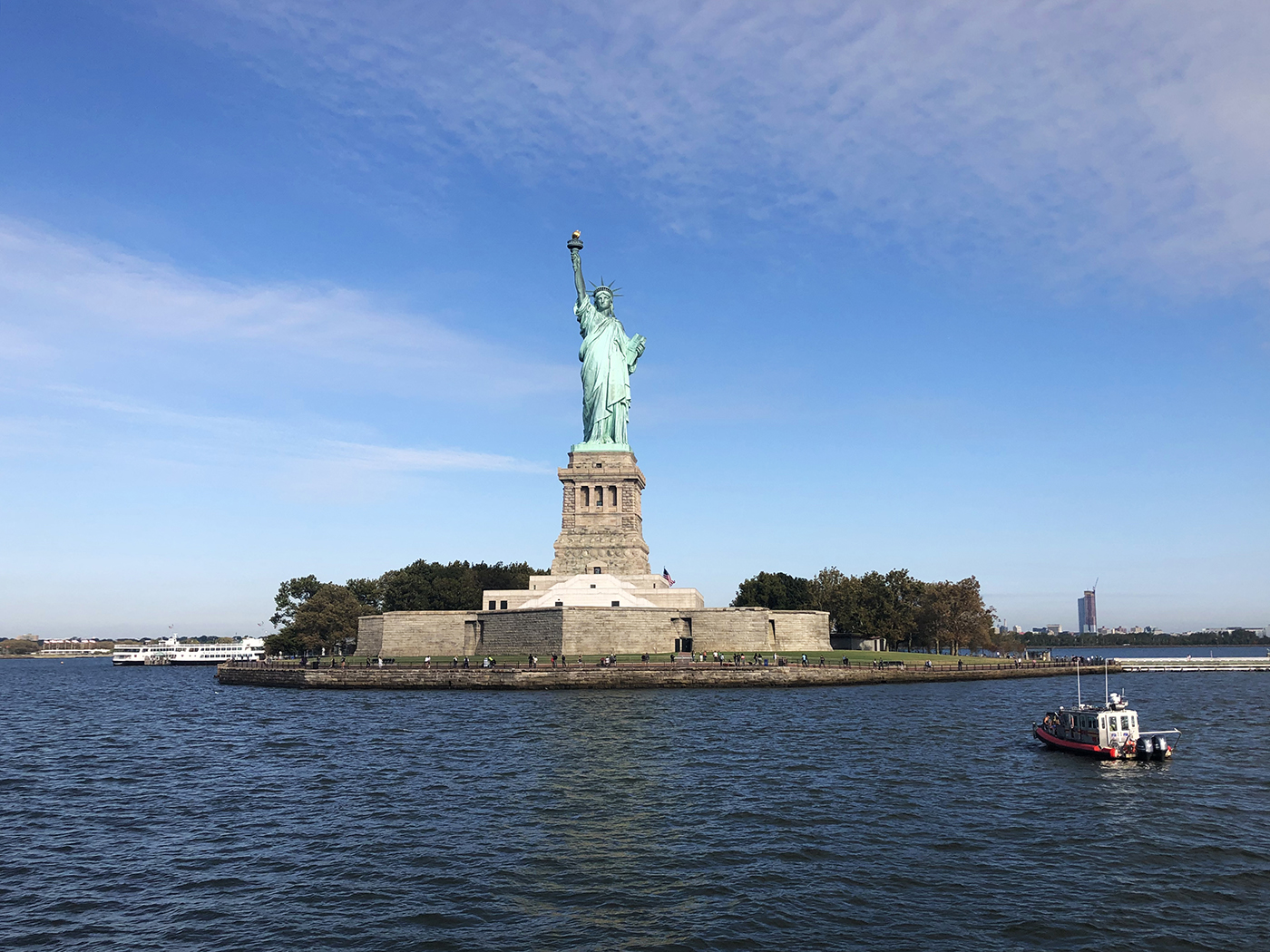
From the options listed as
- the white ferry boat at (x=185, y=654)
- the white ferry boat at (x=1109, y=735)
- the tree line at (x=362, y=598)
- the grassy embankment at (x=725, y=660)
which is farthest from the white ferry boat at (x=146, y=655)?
the white ferry boat at (x=1109, y=735)

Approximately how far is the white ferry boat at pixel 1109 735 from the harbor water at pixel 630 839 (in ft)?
3.23

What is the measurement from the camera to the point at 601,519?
8475 centimetres

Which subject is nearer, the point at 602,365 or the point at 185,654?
the point at 602,365

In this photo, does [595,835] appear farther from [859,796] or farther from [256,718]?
[256,718]

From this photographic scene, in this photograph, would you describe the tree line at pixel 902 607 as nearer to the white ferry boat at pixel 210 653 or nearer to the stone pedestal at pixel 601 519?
the stone pedestal at pixel 601 519

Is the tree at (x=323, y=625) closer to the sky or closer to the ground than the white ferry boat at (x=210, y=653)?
closer to the sky

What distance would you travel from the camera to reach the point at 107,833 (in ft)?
77.8

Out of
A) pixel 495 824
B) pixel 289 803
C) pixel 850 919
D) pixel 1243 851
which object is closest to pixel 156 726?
pixel 289 803

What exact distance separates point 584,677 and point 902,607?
54474mm

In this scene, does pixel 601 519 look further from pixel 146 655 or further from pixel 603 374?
pixel 146 655

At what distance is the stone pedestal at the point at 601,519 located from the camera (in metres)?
82.9

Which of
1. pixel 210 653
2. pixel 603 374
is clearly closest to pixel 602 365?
pixel 603 374

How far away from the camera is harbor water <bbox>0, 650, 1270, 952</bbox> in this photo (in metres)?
16.6

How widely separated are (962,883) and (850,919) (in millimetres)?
3401
